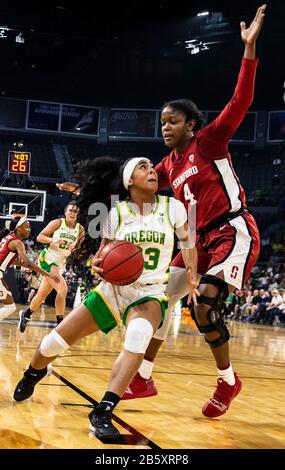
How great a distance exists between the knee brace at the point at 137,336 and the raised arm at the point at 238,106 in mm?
1364

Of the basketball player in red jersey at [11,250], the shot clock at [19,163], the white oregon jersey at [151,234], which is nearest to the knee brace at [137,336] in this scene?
the white oregon jersey at [151,234]

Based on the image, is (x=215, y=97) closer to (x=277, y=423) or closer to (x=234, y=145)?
(x=234, y=145)

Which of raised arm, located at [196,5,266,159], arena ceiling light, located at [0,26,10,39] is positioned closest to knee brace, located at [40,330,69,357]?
raised arm, located at [196,5,266,159]

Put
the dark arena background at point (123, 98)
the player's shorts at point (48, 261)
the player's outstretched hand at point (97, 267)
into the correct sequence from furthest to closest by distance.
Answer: the dark arena background at point (123, 98) → the player's shorts at point (48, 261) → the player's outstretched hand at point (97, 267)

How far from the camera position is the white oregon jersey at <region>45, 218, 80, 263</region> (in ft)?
32.1

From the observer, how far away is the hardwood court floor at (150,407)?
3.42 metres

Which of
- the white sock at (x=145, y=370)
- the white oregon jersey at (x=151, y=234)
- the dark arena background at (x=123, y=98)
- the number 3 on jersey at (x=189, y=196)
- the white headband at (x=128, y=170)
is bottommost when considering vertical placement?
the white sock at (x=145, y=370)

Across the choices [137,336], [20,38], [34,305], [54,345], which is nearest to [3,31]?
[20,38]

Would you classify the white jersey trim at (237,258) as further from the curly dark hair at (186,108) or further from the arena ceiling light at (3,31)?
the arena ceiling light at (3,31)

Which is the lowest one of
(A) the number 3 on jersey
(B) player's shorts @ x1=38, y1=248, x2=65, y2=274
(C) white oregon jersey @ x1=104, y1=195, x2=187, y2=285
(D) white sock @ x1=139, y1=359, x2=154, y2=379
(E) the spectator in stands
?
(E) the spectator in stands

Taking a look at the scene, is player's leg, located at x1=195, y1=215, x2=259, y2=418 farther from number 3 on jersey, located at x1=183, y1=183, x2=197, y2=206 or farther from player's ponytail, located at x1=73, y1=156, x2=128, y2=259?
player's ponytail, located at x1=73, y1=156, x2=128, y2=259

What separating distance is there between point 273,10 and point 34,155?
1271cm

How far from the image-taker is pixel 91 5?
2827cm

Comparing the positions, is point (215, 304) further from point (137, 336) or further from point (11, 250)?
point (11, 250)
